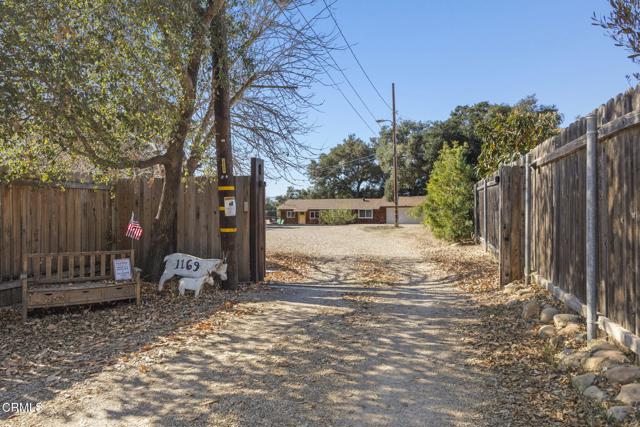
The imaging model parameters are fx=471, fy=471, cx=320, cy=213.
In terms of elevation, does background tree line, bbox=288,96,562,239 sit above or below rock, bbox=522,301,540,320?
above

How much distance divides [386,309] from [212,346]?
271 cm

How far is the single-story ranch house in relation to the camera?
5084 cm

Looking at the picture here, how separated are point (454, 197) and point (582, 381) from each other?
14020mm

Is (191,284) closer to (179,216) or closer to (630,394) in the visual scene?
(179,216)

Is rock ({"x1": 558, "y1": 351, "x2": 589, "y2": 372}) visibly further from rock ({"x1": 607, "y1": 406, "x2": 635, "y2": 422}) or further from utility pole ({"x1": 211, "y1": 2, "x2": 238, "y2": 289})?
utility pole ({"x1": 211, "y1": 2, "x2": 238, "y2": 289})

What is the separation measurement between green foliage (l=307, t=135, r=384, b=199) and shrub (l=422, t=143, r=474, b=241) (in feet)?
123

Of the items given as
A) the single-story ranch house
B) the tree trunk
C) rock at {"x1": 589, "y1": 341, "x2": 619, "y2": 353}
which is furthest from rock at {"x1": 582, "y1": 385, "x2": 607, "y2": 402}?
the single-story ranch house

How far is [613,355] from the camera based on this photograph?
3.81 m

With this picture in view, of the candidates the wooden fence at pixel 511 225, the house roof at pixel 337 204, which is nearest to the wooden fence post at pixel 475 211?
the wooden fence at pixel 511 225

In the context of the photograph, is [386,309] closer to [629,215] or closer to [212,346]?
[212,346]

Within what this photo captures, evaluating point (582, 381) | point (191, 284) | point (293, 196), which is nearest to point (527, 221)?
point (582, 381)

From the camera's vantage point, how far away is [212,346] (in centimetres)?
510

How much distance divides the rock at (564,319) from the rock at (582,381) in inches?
53.3

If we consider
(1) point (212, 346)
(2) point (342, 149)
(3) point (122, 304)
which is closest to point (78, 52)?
(3) point (122, 304)
